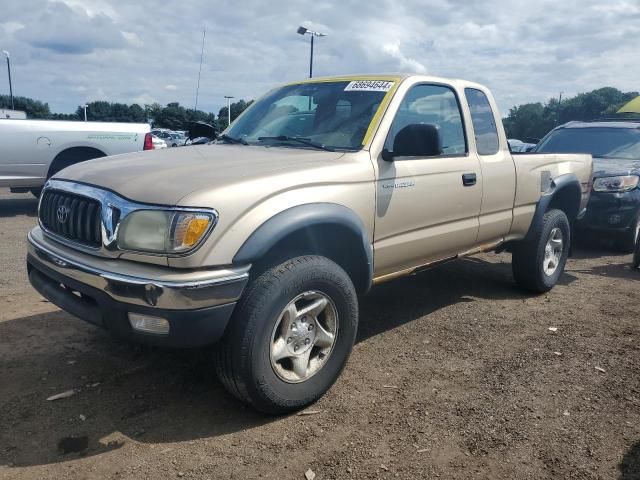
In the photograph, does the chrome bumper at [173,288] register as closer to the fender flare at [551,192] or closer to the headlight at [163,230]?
the headlight at [163,230]

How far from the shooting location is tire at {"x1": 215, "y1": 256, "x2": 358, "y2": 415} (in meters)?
2.75

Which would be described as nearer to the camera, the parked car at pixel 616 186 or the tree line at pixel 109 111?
the parked car at pixel 616 186

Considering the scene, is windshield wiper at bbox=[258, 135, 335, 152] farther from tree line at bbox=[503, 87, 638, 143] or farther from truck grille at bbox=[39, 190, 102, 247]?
tree line at bbox=[503, 87, 638, 143]

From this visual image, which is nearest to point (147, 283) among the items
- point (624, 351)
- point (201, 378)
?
→ point (201, 378)

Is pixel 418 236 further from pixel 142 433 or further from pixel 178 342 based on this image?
pixel 142 433

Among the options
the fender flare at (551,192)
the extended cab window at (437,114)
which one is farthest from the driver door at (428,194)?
the fender flare at (551,192)

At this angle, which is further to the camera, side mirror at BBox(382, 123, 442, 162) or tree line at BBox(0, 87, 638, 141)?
tree line at BBox(0, 87, 638, 141)

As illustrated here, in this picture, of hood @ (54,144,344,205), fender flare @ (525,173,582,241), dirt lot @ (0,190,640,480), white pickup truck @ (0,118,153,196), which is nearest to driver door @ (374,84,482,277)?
hood @ (54,144,344,205)

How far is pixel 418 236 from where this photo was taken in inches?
152

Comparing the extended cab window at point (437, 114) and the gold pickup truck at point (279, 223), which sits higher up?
the extended cab window at point (437, 114)

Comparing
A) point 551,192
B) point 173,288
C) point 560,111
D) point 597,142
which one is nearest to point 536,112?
point 560,111

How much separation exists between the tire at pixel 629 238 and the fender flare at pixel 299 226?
18.0ft

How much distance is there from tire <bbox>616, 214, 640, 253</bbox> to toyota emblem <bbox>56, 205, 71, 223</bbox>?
6961 millimetres

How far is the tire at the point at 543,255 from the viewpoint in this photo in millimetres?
5184
